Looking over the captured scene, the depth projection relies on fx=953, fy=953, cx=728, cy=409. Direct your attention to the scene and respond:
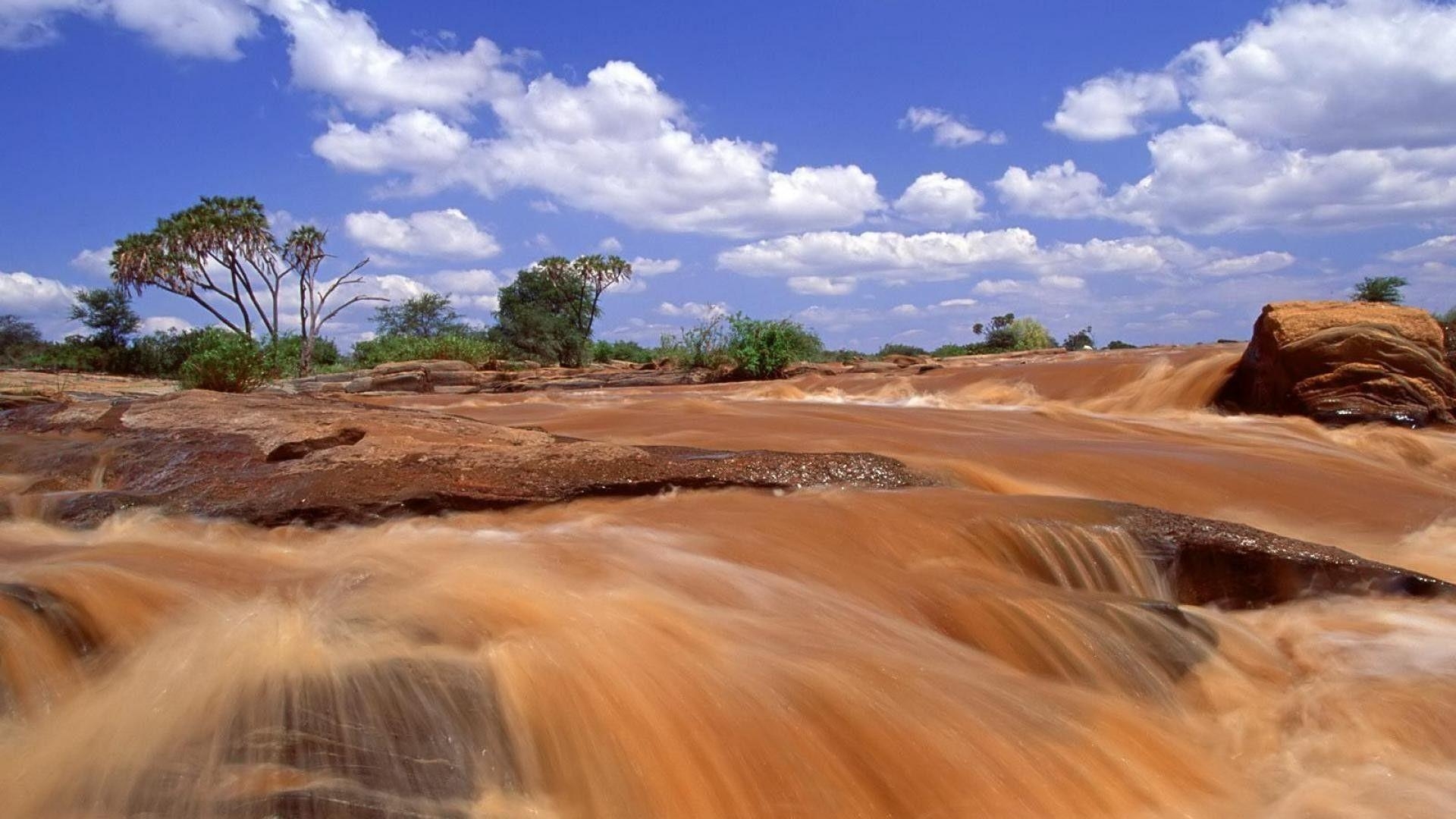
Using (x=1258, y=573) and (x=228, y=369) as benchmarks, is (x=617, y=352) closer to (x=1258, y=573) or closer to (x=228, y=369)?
(x=228, y=369)

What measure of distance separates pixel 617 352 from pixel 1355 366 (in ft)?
96.2

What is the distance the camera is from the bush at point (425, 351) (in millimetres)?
25000

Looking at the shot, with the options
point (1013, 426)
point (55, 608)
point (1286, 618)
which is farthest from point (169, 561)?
point (1013, 426)

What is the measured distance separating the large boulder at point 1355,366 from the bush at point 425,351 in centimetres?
1793

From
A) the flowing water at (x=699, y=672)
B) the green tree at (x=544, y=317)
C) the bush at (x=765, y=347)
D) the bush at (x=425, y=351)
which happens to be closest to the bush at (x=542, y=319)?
the green tree at (x=544, y=317)

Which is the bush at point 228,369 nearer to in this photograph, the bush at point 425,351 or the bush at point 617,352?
the bush at point 425,351

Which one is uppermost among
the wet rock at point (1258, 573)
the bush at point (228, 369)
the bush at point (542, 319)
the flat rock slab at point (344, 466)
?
the bush at point (542, 319)

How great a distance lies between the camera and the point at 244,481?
14.5ft

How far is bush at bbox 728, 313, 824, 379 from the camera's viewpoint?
19.4m

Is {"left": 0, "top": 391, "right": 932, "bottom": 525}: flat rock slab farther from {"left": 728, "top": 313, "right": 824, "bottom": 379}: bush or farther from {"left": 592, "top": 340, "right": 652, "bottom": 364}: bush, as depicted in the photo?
{"left": 592, "top": 340, "right": 652, "bottom": 364}: bush

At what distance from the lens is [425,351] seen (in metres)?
25.7

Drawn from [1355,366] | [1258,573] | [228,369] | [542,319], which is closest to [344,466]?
[1258,573]

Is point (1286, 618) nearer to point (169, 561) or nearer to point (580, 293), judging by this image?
point (169, 561)

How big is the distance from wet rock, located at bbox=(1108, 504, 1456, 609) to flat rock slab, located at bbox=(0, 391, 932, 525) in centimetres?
134
